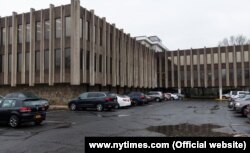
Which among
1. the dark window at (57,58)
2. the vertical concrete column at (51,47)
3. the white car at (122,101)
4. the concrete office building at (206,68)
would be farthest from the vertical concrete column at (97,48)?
the concrete office building at (206,68)

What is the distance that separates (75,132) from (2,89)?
30.0 metres

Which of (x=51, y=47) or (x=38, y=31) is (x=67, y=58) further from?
(x=38, y=31)

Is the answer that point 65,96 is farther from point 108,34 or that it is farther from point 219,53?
point 219,53

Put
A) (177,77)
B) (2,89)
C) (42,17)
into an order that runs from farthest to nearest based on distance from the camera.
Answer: (177,77)
(2,89)
(42,17)

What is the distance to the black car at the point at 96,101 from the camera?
23.4 metres

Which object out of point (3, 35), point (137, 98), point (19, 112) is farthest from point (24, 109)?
point (3, 35)

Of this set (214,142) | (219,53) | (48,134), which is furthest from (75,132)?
(219,53)

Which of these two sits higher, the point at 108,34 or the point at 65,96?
the point at 108,34

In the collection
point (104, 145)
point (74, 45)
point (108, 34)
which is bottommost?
point (104, 145)

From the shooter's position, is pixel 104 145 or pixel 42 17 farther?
pixel 42 17

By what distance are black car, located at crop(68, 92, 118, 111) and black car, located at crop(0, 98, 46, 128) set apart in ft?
30.2

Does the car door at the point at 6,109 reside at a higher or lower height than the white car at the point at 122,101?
higher

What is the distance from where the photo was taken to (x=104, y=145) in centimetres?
617

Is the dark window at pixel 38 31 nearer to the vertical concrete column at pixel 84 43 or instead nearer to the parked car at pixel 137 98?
the vertical concrete column at pixel 84 43
